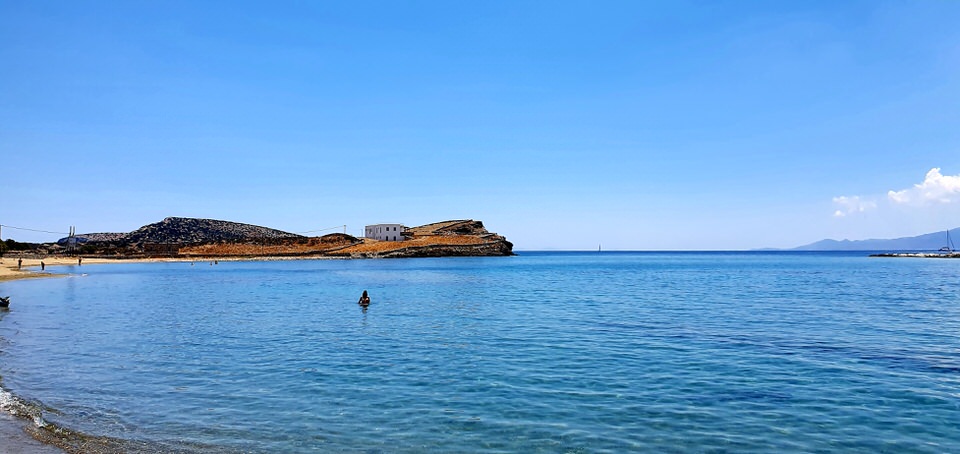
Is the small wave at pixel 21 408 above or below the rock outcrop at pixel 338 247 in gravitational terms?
below

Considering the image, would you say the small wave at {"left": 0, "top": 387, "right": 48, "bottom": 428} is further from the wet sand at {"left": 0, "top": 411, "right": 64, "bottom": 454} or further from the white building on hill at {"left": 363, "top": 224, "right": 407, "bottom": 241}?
the white building on hill at {"left": 363, "top": 224, "right": 407, "bottom": 241}

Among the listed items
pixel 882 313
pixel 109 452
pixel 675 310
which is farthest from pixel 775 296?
pixel 109 452

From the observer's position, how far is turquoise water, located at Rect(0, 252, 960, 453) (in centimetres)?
1102

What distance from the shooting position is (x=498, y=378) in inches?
622

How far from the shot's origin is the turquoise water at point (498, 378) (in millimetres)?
11016

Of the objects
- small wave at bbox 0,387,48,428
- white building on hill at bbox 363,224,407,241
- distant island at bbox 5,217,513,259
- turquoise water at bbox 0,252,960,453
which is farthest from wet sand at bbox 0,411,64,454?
white building on hill at bbox 363,224,407,241

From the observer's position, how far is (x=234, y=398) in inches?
546

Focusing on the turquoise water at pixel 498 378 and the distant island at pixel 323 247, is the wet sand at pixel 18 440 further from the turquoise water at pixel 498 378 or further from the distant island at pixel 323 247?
the distant island at pixel 323 247

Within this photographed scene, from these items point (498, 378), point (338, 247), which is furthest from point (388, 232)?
point (498, 378)

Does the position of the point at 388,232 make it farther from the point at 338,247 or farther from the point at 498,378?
the point at 498,378

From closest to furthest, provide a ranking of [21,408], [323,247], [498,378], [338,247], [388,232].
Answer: [21,408] < [498,378] < [338,247] < [323,247] < [388,232]

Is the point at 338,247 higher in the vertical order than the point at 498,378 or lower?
higher

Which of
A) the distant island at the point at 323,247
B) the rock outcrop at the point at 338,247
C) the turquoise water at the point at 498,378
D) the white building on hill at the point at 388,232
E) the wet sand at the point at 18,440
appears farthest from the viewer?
the white building on hill at the point at 388,232

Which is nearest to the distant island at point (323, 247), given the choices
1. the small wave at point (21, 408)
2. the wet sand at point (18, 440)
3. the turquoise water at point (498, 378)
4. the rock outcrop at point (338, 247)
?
the rock outcrop at point (338, 247)
